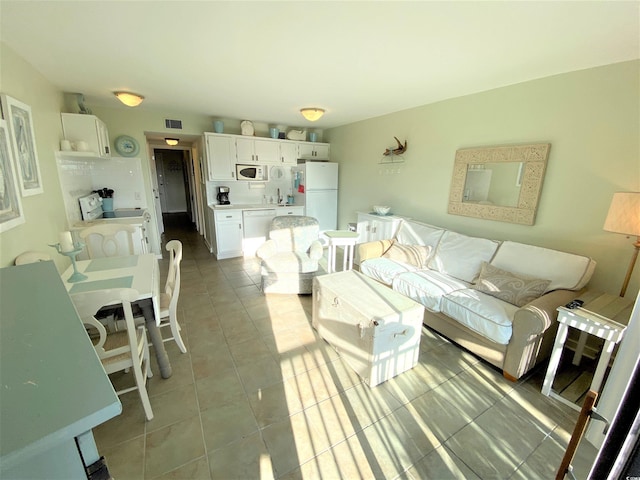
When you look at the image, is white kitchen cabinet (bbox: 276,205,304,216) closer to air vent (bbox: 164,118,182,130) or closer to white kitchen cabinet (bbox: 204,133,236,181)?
white kitchen cabinet (bbox: 204,133,236,181)

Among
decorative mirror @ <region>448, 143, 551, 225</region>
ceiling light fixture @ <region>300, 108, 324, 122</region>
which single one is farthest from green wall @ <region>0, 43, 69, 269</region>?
decorative mirror @ <region>448, 143, 551, 225</region>

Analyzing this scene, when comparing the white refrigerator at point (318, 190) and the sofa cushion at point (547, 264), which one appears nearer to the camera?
the sofa cushion at point (547, 264)

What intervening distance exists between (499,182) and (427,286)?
1416 mm

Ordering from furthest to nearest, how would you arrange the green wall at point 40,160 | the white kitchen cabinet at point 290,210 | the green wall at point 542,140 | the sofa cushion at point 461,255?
the white kitchen cabinet at point 290,210 → the sofa cushion at point 461,255 → the green wall at point 542,140 → the green wall at point 40,160

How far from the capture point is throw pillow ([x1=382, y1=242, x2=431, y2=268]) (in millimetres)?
3137

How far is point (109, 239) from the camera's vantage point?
8.57ft

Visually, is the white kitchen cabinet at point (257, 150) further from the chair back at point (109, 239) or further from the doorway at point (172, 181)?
the doorway at point (172, 181)

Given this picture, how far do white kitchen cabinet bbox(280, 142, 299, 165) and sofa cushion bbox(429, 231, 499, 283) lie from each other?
3287mm

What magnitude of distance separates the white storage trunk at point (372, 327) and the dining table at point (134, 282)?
50.5 inches

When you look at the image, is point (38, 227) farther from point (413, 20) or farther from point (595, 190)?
point (595, 190)

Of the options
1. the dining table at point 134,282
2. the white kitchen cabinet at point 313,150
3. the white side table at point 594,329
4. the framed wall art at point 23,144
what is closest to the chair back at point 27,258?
the dining table at point 134,282

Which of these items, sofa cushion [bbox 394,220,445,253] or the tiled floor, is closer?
the tiled floor

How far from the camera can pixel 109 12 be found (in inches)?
62.4

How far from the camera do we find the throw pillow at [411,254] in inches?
123
